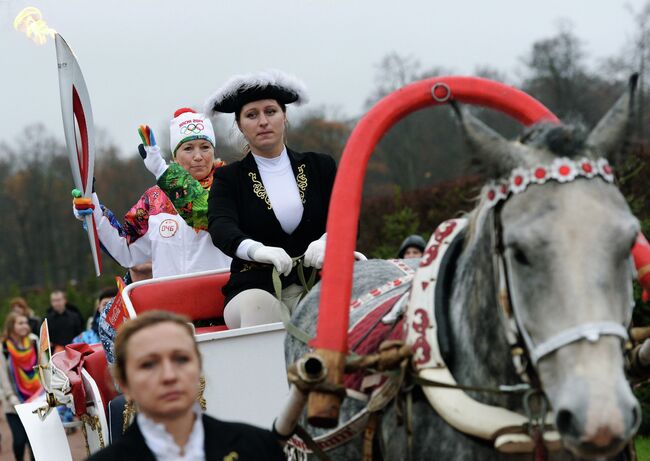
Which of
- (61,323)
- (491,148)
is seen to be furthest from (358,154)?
(61,323)

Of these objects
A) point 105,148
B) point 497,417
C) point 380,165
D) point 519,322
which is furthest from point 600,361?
point 105,148

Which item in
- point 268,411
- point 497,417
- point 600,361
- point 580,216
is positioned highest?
point 580,216

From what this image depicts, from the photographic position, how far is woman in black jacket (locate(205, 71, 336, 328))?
5047 millimetres

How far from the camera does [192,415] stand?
2.90 metres

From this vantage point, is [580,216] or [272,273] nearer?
[580,216]

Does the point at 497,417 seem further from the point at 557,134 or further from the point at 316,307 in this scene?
the point at 316,307

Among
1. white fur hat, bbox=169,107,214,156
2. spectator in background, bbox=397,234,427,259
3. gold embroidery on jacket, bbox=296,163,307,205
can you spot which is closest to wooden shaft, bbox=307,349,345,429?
gold embroidery on jacket, bbox=296,163,307,205

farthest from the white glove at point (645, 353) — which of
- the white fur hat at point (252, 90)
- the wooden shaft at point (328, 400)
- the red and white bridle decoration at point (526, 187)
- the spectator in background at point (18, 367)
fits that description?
the spectator in background at point (18, 367)

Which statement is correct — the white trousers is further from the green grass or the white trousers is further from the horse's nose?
the green grass

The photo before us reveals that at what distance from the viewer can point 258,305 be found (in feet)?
16.7

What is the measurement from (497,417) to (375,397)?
20.2 inches

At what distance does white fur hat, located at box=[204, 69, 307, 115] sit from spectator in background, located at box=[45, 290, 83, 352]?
27.9 ft

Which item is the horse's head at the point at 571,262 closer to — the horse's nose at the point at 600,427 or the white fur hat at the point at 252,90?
the horse's nose at the point at 600,427

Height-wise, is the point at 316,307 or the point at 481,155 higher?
the point at 481,155
